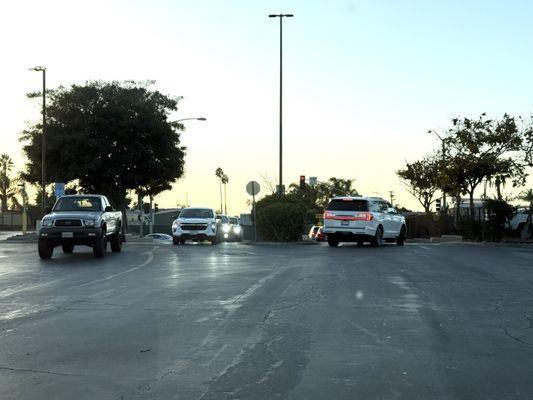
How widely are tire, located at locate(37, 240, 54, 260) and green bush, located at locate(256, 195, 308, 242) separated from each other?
11.9m

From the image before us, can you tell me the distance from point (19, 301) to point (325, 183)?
325 feet

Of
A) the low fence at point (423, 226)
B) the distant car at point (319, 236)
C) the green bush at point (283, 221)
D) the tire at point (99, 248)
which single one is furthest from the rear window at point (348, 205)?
the low fence at point (423, 226)

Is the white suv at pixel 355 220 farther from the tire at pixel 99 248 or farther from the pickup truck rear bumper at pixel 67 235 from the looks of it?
the pickup truck rear bumper at pixel 67 235

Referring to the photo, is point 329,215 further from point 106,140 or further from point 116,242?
point 106,140

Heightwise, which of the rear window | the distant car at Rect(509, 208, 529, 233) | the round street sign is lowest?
the distant car at Rect(509, 208, 529, 233)

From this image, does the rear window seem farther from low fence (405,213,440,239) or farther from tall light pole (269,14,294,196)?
low fence (405,213,440,239)

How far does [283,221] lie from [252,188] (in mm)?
3066

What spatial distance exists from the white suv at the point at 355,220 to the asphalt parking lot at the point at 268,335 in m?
10.5

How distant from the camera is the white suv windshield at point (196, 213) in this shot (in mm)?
32719

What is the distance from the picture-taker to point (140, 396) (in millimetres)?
5750

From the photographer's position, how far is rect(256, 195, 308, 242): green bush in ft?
103

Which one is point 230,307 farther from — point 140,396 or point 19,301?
point 140,396

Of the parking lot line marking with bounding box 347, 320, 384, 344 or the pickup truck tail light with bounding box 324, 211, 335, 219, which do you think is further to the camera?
the pickup truck tail light with bounding box 324, 211, 335, 219

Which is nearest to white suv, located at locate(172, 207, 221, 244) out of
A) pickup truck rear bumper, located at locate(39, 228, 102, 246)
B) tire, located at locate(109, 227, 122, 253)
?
tire, located at locate(109, 227, 122, 253)
